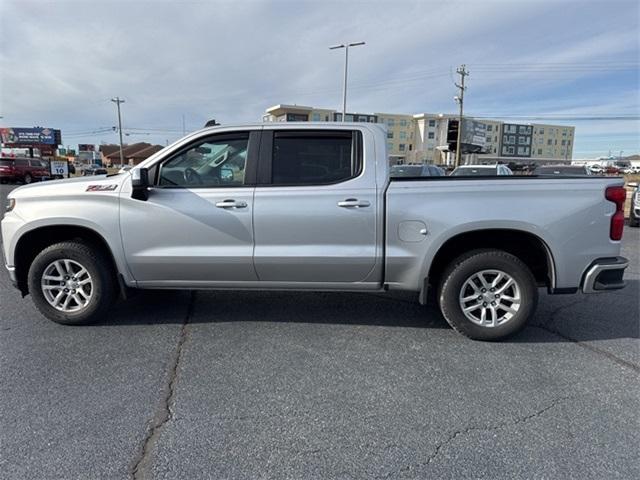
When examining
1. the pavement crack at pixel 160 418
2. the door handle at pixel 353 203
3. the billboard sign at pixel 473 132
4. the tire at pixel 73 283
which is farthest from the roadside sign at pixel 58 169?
the billboard sign at pixel 473 132

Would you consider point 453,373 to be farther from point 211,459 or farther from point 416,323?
point 211,459

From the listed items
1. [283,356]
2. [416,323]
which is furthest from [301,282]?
[416,323]

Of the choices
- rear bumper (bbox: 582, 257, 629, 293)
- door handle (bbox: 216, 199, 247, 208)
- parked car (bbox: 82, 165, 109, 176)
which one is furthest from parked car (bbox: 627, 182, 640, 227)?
parked car (bbox: 82, 165, 109, 176)

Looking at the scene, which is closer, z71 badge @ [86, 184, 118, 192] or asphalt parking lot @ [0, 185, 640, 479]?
asphalt parking lot @ [0, 185, 640, 479]

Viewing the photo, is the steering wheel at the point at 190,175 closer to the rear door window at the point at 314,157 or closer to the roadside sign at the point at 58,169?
the rear door window at the point at 314,157

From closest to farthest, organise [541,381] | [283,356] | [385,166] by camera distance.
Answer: [541,381], [283,356], [385,166]

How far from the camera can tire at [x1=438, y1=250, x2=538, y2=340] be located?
379 centimetres

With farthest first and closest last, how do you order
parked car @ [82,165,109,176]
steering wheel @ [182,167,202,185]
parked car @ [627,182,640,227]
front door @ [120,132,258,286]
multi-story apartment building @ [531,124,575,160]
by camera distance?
multi-story apartment building @ [531,124,575,160] → parked car @ [82,165,109,176] → parked car @ [627,182,640,227] → steering wheel @ [182,167,202,185] → front door @ [120,132,258,286]

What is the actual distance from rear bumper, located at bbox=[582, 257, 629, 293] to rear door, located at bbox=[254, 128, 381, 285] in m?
1.81

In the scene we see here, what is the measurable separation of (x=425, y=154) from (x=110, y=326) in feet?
322

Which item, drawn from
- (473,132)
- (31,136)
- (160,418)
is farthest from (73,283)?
(31,136)

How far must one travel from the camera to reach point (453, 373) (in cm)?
333

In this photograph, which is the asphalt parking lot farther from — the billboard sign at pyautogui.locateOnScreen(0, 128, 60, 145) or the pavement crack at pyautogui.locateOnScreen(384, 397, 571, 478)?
the billboard sign at pyautogui.locateOnScreen(0, 128, 60, 145)

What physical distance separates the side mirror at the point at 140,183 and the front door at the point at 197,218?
2.0 inches
